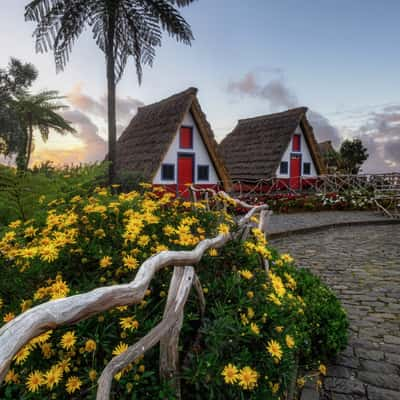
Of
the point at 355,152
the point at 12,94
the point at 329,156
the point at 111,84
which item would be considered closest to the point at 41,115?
the point at 111,84

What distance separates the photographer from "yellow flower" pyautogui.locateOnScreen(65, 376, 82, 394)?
1.35 metres

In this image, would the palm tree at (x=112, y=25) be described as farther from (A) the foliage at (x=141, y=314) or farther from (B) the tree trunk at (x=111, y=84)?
(A) the foliage at (x=141, y=314)

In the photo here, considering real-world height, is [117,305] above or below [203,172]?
below

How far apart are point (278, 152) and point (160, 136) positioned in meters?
8.28

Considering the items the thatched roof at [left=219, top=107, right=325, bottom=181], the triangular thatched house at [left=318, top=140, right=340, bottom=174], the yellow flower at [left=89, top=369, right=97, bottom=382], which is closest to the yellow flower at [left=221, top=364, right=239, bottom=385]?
the yellow flower at [left=89, top=369, right=97, bottom=382]

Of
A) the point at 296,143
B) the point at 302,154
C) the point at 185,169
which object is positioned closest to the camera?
the point at 185,169

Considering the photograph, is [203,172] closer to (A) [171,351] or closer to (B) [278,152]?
(B) [278,152]

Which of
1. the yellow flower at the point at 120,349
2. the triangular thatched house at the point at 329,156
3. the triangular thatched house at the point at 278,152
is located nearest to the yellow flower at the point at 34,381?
the yellow flower at the point at 120,349

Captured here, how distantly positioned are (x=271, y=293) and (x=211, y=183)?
54.6 ft

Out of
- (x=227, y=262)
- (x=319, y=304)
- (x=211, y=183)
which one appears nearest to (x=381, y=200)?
(x=211, y=183)

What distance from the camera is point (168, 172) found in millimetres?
17625

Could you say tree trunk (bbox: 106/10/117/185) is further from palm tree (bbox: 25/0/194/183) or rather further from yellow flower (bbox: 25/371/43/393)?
yellow flower (bbox: 25/371/43/393)

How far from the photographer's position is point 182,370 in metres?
1.60

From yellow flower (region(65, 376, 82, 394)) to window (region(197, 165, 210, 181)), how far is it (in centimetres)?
1714
